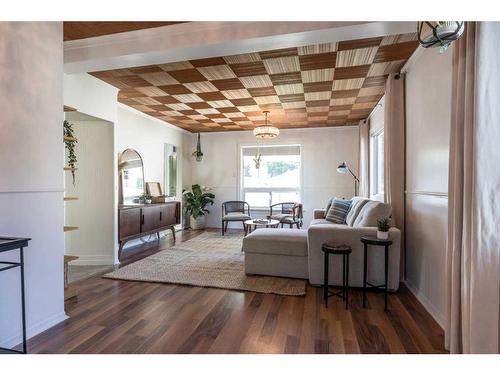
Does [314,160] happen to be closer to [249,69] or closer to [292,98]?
[292,98]

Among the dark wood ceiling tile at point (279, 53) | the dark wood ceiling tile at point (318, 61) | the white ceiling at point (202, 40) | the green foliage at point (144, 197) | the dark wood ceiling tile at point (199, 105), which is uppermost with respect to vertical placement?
the dark wood ceiling tile at point (279, 53)

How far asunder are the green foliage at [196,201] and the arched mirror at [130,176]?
1.53 m

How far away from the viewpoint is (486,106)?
151 centimetres

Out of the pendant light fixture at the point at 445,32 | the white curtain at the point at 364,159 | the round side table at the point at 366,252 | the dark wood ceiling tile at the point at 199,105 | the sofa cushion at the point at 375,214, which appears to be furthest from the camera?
the white curtain at the point at 364,159

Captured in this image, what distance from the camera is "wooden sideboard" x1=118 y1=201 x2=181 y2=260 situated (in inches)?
164

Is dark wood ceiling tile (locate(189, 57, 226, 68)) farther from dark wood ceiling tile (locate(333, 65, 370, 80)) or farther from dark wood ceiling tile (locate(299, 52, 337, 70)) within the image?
dark wood ceiling tile (locate(333, 65, 370, 80))

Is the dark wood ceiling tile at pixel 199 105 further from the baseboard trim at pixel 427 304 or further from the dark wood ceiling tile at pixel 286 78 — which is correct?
the baseboard trim at pixel 427 304

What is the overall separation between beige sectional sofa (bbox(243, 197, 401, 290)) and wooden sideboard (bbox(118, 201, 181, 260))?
197 centimetres

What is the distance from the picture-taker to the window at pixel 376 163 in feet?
16.8

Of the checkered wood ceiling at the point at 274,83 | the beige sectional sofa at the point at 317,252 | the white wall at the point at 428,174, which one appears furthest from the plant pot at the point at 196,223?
the white wall at the point at 428,174

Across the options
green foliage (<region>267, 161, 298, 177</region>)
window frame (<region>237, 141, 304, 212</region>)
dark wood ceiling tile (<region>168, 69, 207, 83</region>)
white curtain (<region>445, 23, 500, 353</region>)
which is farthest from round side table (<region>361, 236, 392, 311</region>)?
green foliage (<region>267, 161, 298, 177</region>)
